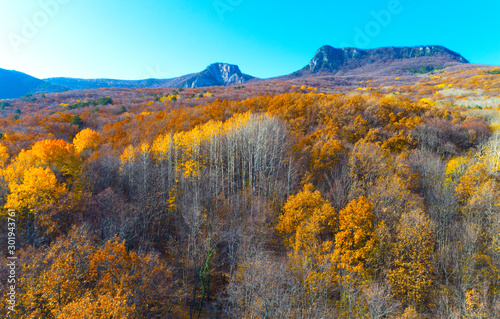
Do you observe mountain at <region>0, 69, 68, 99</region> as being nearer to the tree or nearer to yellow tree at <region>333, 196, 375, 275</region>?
the tree

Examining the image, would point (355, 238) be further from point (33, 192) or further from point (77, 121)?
point (77, 121)

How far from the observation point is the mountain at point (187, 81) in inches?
6491

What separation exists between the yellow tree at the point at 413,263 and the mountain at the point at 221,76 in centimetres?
16096

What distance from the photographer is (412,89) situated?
295 feet

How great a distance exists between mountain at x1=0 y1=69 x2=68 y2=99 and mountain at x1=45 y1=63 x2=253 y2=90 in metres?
26.0

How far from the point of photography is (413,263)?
67.7ft

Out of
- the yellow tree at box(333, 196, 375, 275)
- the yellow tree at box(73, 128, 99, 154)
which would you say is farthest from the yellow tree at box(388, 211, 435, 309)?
the yellow tree at box(73, 128, 99, 154)

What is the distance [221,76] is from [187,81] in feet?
126

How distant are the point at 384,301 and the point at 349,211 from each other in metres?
8.99

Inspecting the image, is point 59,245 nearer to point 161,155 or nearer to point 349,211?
point 161,155

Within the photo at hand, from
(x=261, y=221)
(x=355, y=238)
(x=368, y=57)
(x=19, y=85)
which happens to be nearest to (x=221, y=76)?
(x=368, y=57)

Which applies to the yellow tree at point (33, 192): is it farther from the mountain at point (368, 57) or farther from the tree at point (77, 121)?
the mountain at point (368, 57)

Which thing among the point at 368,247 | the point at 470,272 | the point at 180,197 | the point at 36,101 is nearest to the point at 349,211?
the point at 368,247

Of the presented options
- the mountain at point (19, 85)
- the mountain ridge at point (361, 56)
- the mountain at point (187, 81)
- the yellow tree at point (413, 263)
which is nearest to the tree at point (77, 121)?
the yellow tree at point (413, 263)
